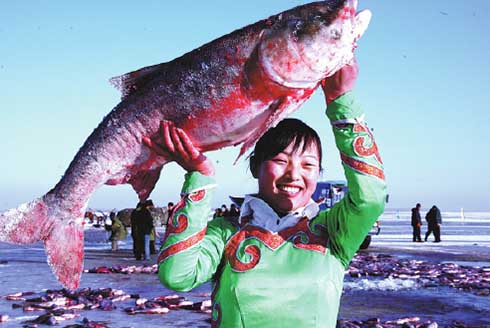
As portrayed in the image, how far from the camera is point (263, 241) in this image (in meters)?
2.29

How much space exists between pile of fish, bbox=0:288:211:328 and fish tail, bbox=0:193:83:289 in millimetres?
5613

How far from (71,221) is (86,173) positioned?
0.68ft

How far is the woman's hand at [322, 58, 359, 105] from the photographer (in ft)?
7.57

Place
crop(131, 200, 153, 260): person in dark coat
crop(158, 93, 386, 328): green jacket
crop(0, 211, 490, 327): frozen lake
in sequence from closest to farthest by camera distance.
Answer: crop(158, 93, 386, 328): green jacket → crop(0, 211, 490, 327): frozen lake → crop(131, 200, 153, 260): person in dark coat

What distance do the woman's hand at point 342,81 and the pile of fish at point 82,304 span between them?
616cm

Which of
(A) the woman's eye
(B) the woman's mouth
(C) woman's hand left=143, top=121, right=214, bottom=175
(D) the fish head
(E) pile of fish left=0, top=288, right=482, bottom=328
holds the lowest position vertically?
(E) pile of fish left=0, top=288, right=482, bottom=328

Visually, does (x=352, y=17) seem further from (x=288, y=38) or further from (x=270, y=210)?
(x=270, y=210)

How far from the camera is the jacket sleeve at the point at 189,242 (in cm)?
222

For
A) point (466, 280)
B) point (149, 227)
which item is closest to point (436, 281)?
point (466, 280)

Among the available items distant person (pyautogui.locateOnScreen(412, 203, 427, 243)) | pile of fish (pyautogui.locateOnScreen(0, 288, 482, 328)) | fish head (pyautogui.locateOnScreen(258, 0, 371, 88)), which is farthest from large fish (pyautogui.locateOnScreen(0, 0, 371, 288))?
distant person (pyautogui.locateOnScreen(412, 203, 427, 243))

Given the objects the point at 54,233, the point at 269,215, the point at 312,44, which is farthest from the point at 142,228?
the point at 312,44

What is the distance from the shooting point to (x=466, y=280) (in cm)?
1277

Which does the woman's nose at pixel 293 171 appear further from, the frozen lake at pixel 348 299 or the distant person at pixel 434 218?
the distant person at pixel 434 218

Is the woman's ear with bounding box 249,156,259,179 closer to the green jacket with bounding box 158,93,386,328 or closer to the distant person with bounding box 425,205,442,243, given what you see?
the green jacket with bounding box 158,93,386,328
